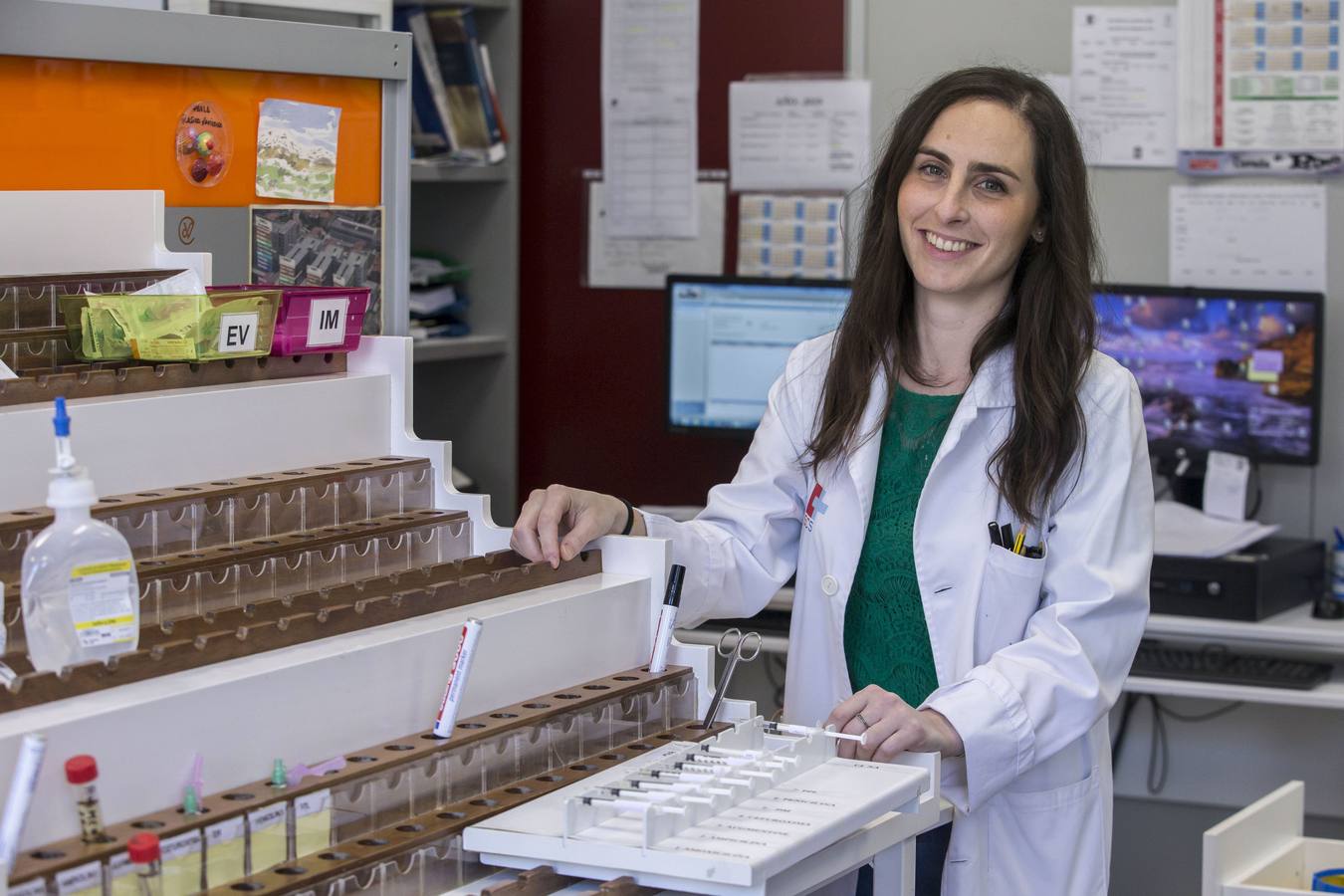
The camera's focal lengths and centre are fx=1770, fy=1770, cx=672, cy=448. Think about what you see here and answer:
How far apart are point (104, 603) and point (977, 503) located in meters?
0.94

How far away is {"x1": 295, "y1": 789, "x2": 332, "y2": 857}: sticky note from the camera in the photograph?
47.1 inches

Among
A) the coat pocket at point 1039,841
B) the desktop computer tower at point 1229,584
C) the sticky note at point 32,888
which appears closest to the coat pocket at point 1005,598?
the coat pocket at point 1039,841

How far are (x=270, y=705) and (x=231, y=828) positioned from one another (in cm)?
10

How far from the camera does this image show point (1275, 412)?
130 inches

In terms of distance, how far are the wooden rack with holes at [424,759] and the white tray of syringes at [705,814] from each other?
0.03m

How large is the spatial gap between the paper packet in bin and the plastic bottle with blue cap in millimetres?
308

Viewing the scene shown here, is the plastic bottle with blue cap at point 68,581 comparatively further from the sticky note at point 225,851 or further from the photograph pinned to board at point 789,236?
the photograph pinned to board at point 789,236

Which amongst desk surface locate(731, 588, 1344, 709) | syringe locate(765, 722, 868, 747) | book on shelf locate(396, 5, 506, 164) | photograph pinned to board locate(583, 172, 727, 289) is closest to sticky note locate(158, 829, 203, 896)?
syringe locate(765, 722, 868, 747)

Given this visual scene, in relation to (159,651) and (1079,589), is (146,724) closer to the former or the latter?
(159,651)

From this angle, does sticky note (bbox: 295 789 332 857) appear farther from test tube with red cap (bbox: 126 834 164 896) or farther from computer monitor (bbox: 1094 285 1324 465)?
computer monitor (bbox: 1094 285 1324 465)

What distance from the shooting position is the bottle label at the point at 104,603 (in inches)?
45.3

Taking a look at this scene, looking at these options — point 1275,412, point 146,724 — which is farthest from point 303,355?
point 1275,412

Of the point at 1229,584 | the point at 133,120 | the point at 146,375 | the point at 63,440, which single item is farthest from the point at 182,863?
the point at 1229,584

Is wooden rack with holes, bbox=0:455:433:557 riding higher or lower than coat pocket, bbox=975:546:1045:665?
higher
